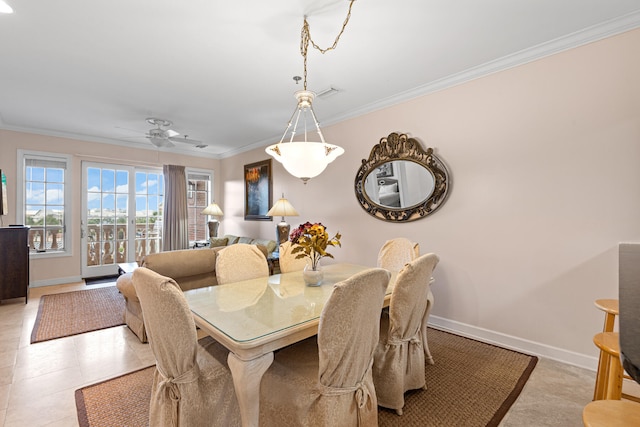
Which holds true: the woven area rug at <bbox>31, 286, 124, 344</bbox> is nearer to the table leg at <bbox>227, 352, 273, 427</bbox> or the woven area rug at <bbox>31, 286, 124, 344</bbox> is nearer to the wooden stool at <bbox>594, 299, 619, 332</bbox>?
the table leg at <bbox>227, 352, 273, 427</bbox>

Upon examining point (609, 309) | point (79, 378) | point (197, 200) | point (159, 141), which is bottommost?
point (79, 378)

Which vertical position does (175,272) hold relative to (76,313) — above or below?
above

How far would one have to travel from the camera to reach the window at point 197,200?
6.41 metres

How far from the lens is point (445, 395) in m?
1.97

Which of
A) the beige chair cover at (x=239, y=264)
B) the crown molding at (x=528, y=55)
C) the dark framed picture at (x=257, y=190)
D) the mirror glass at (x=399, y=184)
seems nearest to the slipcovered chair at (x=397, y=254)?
the mirror glass at (x=399, y=184)

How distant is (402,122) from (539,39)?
53.2 inches

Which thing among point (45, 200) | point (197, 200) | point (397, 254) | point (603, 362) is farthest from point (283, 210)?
point (45, 200)

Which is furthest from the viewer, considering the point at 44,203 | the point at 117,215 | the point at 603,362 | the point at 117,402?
the point at 117,215

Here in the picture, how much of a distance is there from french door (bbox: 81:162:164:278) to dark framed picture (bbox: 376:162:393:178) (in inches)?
183

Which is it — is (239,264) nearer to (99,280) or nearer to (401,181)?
(401,181)

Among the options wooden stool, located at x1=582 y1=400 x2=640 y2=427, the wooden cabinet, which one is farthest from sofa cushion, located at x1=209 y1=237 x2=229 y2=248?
wooden stool, located at x1=582 y1=400 x2=640 y2=427

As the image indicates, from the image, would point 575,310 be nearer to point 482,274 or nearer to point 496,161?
point 482,274

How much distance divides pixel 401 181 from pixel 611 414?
266 centimetres

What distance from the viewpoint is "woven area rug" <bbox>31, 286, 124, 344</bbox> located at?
3.03m
